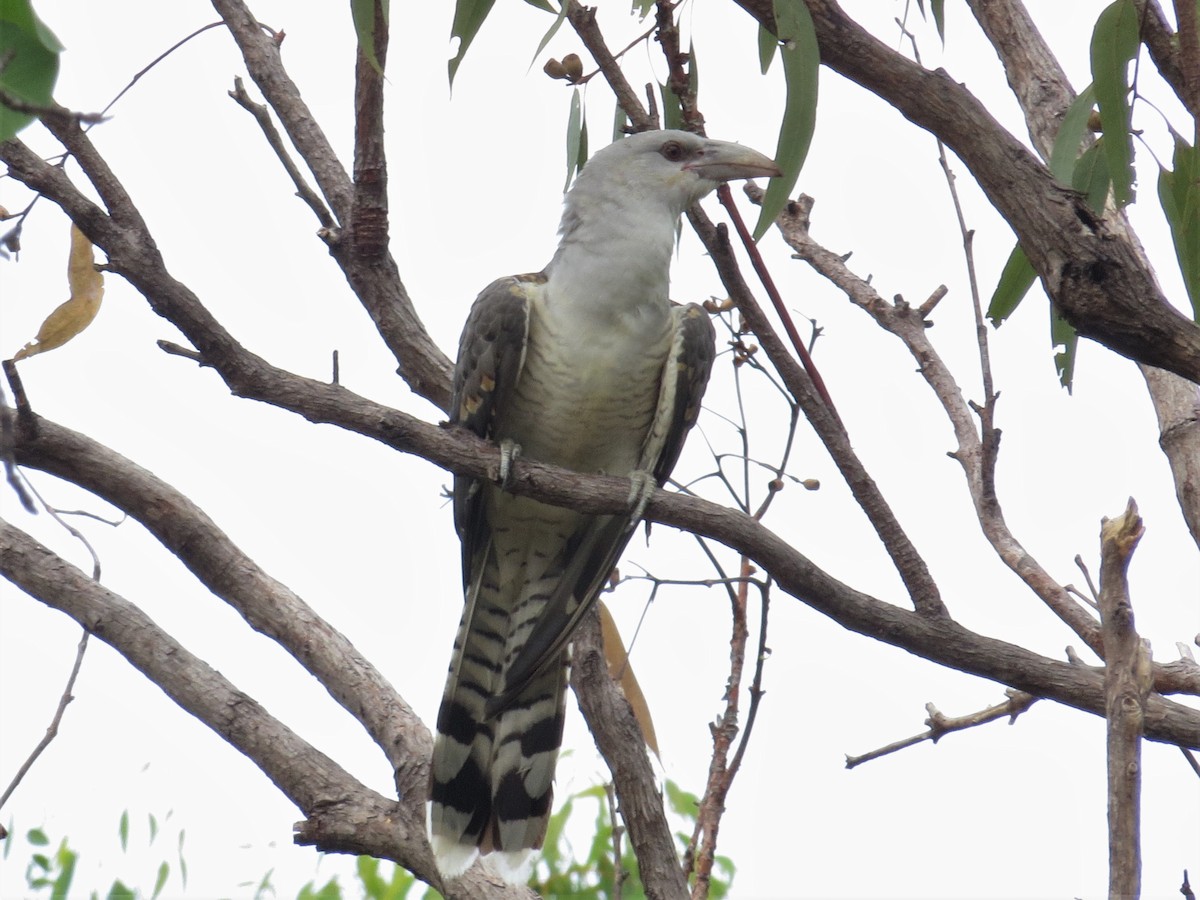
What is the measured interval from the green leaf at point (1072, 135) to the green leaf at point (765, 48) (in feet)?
2.07

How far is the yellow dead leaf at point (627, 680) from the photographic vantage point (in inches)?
138

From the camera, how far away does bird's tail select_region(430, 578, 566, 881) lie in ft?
10.3

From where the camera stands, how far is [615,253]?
3.62 metres

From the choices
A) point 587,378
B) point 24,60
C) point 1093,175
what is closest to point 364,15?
point 24,60

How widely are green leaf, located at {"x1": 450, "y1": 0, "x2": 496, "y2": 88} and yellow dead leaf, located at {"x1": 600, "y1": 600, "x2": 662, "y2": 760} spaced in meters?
1.58

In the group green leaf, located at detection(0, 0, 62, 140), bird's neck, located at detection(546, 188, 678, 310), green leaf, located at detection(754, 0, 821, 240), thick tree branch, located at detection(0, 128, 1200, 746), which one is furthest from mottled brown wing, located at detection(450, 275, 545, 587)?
green leaf, located at detection(0, 0, 62, 140)

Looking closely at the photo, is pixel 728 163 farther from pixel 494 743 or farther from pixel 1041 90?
pixel 494 743

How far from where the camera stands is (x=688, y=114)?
106 inches

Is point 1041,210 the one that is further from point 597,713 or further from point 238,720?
point 238,720

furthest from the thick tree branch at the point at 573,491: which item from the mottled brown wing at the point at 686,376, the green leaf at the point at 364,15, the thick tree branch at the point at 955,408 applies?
the mottled brown wing at the point at 686,376

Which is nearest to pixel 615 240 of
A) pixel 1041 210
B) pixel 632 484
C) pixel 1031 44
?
pixel 632 484

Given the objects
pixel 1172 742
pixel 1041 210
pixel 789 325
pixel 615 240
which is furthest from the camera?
pixel 615 240

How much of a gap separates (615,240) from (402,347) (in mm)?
689

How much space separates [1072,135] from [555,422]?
1.51 metres
